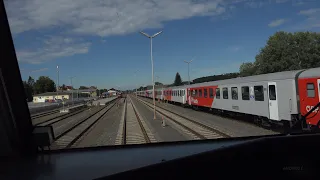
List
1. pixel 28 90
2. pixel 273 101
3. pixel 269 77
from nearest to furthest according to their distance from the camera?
pixel 28 90 → pixel 273 101 → pixel 269 77

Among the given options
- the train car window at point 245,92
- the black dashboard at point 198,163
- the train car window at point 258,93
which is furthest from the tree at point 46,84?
the train car window at point 245,92

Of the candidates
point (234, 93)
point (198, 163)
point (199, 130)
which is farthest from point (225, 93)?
point (198, 163)

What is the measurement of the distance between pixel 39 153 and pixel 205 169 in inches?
80.5

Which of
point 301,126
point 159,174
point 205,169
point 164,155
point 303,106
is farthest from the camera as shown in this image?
point 303,106

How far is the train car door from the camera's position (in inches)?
555

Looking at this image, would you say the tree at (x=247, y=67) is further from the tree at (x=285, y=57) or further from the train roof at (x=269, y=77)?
the train roof at (x=269, y=77)

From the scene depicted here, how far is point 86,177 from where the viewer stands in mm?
2166

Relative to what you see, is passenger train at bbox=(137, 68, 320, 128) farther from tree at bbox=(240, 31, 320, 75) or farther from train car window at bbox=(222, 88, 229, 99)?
tree at bbox=(240, 31, 320, 75)

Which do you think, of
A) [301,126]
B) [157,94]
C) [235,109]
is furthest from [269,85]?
[157,94]

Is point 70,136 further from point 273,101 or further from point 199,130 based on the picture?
point 273,101

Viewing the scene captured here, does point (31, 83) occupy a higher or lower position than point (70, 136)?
higher

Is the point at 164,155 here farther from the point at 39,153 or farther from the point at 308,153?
the point at 39,153

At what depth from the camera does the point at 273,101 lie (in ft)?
47.2

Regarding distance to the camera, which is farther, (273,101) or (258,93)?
(258,93)
